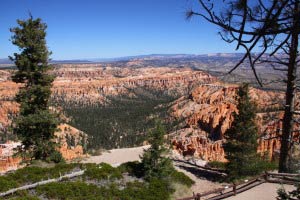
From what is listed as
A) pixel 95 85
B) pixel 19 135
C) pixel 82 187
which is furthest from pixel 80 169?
pixel 95 85

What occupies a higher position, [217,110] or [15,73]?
[15,73]

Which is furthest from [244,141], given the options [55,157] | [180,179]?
[55,157]

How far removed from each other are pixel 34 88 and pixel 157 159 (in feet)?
24.9

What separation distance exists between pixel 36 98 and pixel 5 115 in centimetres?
9925

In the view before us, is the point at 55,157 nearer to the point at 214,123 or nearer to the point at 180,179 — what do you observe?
the point at 180,179

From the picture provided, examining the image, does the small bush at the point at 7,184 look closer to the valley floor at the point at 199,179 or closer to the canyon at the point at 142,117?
the canyon at the point at 142,117

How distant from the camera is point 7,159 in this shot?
4262 centimetres

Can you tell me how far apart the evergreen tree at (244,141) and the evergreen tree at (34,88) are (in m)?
10.1

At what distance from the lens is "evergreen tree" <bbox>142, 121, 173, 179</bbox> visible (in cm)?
1565

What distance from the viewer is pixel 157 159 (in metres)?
16.0

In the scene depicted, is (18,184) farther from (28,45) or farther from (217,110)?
(217,110)

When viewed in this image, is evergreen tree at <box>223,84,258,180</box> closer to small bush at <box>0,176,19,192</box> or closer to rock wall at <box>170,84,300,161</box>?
rock wall at <box>170,84,300,161</box>

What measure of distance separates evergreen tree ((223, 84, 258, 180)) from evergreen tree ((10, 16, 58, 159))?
10.1 metres

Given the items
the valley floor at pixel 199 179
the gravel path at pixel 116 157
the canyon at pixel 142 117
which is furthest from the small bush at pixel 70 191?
the gravel path at pixel 116 157
